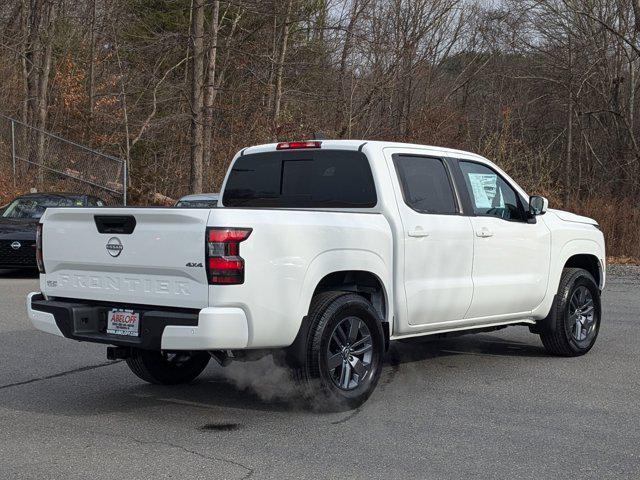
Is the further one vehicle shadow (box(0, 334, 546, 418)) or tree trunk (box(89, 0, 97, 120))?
tree trunk (box(89, 0, 97, 120))

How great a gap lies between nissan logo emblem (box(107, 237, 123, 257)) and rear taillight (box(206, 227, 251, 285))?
2.59 feet

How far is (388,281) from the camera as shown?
6.75 m

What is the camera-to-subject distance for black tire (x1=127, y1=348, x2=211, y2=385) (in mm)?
7141

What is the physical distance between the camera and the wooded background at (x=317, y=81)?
93.8 ft

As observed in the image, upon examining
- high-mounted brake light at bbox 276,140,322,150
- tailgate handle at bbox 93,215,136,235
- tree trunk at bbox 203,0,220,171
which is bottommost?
tailgate handle at bbox 93,215,136,235

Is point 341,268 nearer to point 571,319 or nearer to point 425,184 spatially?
point 425,184

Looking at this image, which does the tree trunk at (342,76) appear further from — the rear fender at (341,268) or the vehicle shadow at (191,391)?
the rear fender at (341,268)

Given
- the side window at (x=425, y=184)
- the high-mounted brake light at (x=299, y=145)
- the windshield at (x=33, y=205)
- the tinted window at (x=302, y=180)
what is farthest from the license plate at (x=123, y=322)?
the windshield at (x=33, y=205)

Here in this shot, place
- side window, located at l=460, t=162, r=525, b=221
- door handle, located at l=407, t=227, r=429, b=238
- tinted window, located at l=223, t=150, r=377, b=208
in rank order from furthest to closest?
1. side window, located at l=460, t=162, r=525, b=221
2. tinted window, located at l=223, t=150, r=377, b=208
3. door handle, located at l=407, t=227, r=429, b=238

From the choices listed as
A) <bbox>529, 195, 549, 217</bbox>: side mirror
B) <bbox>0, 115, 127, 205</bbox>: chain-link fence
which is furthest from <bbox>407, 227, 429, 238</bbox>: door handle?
<bbox>0, 115, 127, 205</bbox>: chain-link fence

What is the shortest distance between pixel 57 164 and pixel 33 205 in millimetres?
10991

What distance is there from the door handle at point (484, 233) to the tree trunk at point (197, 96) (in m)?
14.8

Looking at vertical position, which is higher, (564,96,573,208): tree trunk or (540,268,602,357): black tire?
(564,96,573,208): tree trunk

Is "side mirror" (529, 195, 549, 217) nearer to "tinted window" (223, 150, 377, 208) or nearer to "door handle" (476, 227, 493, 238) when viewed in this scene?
"door handle" (476, 227, 493, 238)
